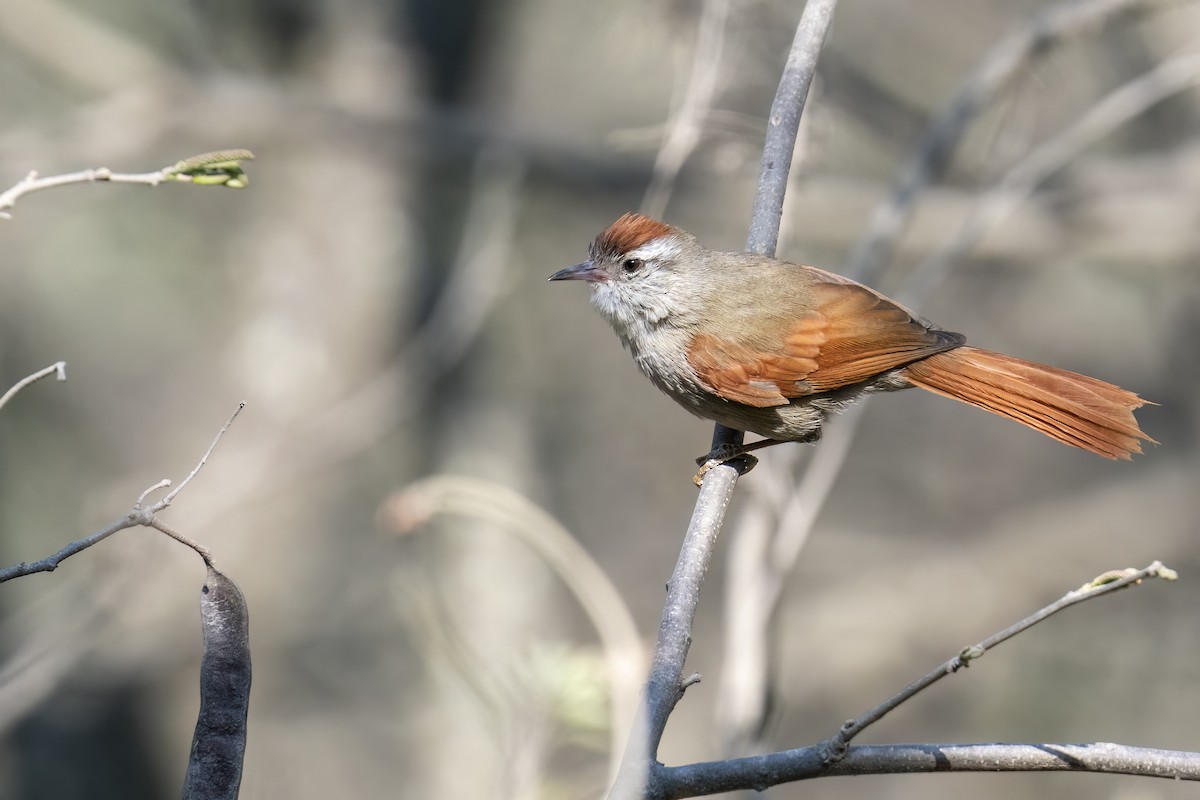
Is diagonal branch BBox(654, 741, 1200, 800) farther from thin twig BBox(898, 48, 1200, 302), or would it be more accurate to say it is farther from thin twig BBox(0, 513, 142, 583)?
thin twig BBox(898, 48, 1200, 302)

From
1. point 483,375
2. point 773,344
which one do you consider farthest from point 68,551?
point 483,375

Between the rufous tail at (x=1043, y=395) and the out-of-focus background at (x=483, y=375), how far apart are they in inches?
85.6

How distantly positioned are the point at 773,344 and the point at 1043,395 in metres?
0.83

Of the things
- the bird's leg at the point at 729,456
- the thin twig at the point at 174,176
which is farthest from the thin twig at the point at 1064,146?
the thin twig at the point at 174,176

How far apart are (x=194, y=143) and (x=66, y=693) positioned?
10.9 ft

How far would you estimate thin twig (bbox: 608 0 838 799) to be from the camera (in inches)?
76.4

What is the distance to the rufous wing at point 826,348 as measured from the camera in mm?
3555

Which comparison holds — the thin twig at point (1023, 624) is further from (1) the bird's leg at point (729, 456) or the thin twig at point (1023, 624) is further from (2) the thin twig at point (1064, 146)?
(2) the thin twig at point (1064, 146)

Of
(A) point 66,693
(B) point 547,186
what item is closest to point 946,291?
(B) point 547,186

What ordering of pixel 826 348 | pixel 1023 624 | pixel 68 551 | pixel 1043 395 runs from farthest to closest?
1. pixel 826 348
2. pixel 1043 395
3. pixel 1023 624
4. pixel 68 551

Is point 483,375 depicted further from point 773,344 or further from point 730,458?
point 730,458

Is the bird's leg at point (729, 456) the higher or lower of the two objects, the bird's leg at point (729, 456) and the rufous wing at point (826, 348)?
the lower

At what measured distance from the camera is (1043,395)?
3418mm

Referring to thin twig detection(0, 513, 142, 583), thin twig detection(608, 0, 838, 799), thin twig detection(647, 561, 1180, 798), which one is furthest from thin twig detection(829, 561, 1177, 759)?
thin twig detection(0, 513, 142, 583)
